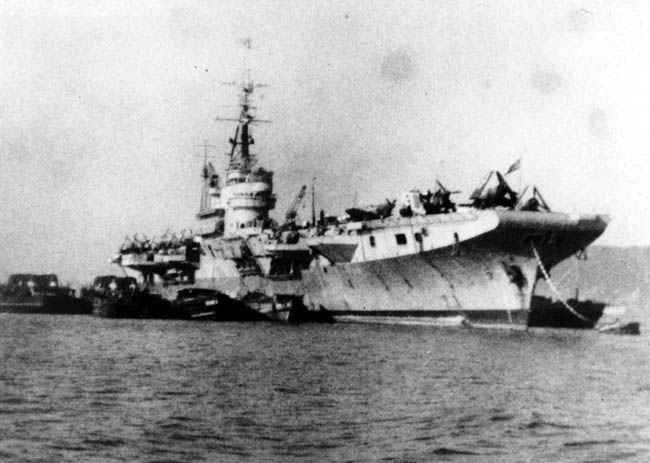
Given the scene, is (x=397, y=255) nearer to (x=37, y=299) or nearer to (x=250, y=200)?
(x=250, y=200)

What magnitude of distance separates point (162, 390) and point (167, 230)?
1597 inches

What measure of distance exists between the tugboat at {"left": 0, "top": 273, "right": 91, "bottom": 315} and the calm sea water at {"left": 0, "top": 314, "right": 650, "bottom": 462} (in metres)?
28.7

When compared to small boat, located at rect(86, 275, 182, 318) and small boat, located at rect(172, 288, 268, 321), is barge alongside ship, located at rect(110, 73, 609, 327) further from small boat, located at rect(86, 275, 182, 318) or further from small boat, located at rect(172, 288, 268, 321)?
small boat, located at rect(86, 275, 182, 318)

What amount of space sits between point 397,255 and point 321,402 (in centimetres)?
1818

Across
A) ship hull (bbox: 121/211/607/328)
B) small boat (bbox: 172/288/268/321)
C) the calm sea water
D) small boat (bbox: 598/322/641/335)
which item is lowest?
the calm sea water

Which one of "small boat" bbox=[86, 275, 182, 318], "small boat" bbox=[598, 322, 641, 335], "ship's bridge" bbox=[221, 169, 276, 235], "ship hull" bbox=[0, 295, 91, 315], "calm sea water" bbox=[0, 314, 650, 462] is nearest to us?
"calm sea water" bbox=[0, 314, 650, 462]

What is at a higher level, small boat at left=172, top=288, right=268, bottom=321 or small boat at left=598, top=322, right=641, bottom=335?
small boat at left=172, top=288, right=268, bottom=321

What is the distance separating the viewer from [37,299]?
52.3 m

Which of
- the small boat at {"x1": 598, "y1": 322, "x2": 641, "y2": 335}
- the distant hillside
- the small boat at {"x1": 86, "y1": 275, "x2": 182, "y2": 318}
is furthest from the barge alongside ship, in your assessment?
the distant hillside

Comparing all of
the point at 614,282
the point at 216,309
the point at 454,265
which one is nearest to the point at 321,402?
the point at 454,265

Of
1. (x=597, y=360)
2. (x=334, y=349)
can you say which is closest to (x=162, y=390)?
(x=334, y=349)

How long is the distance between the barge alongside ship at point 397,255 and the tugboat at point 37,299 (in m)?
11.8

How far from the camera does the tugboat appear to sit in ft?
171

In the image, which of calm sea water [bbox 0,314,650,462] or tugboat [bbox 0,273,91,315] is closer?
calm sea water [bbox 0,314,650,462]
